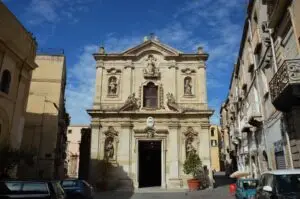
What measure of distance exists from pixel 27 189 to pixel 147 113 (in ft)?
54.8

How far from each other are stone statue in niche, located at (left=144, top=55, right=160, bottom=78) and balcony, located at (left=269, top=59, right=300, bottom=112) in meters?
15.5

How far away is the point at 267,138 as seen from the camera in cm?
1700

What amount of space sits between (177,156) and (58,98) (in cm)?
1141

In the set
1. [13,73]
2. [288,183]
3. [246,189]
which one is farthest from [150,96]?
[288,183]

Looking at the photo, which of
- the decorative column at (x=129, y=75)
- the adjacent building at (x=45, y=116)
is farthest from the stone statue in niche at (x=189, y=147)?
the adjacent building at (x=45, y=116)

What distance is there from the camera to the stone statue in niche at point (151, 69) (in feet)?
88.0

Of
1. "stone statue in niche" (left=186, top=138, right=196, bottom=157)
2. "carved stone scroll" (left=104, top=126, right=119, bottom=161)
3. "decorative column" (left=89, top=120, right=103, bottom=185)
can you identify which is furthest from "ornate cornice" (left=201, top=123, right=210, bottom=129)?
"decorative column" (left=89, top=120, right=103, bottom=185)

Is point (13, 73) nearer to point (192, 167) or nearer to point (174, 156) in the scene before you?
point (174, 156)

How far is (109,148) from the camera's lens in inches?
972

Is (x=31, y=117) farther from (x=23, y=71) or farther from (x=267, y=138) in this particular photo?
(x=267, y=138)

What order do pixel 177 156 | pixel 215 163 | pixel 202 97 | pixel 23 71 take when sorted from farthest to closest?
pixel 215 163 → pixel 202 97 → pixel 177 156 → pixel 23 71

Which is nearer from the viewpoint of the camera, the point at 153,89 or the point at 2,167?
the point at 2,167

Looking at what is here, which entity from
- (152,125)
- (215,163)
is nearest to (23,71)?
(152,125)

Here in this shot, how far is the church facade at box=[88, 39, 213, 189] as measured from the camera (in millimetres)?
24219
